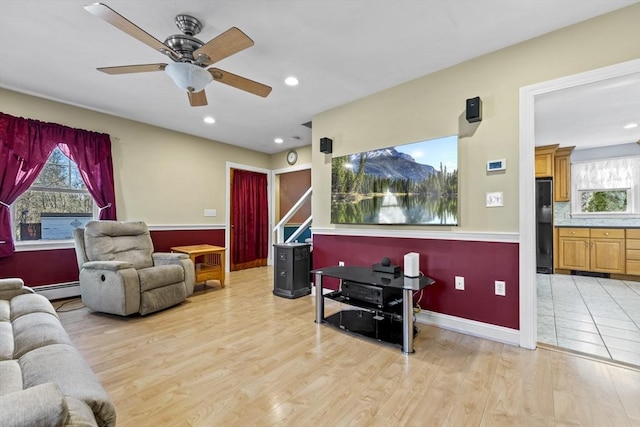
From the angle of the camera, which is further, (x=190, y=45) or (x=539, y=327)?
(x=539, y=327)

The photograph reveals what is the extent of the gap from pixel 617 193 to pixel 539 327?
4065 millimetres

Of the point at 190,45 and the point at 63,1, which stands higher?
the point at 63,1

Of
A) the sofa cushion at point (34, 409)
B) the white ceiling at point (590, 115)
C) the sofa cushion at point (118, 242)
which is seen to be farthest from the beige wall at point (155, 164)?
the white ceiling at point (590, 115)

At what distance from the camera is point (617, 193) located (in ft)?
16.4

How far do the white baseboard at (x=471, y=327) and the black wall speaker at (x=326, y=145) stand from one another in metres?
2.18

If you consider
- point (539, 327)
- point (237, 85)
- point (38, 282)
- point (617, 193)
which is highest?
point (237, 85)

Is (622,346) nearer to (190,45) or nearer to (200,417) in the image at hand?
(200,417)

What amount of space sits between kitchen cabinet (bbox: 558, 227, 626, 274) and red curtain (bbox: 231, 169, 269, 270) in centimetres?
562

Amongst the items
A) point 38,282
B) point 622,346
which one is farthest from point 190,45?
point 622,346

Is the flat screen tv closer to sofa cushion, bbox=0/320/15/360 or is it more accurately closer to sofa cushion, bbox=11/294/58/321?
sofa cushion, bbox=11/294/58/321

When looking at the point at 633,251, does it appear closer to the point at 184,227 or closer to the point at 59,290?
the point at 184,227

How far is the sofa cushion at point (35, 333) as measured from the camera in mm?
1328

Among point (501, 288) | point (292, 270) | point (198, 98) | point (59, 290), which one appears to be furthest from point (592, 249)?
point (59, 290)

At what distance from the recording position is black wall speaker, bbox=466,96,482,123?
2518mm
